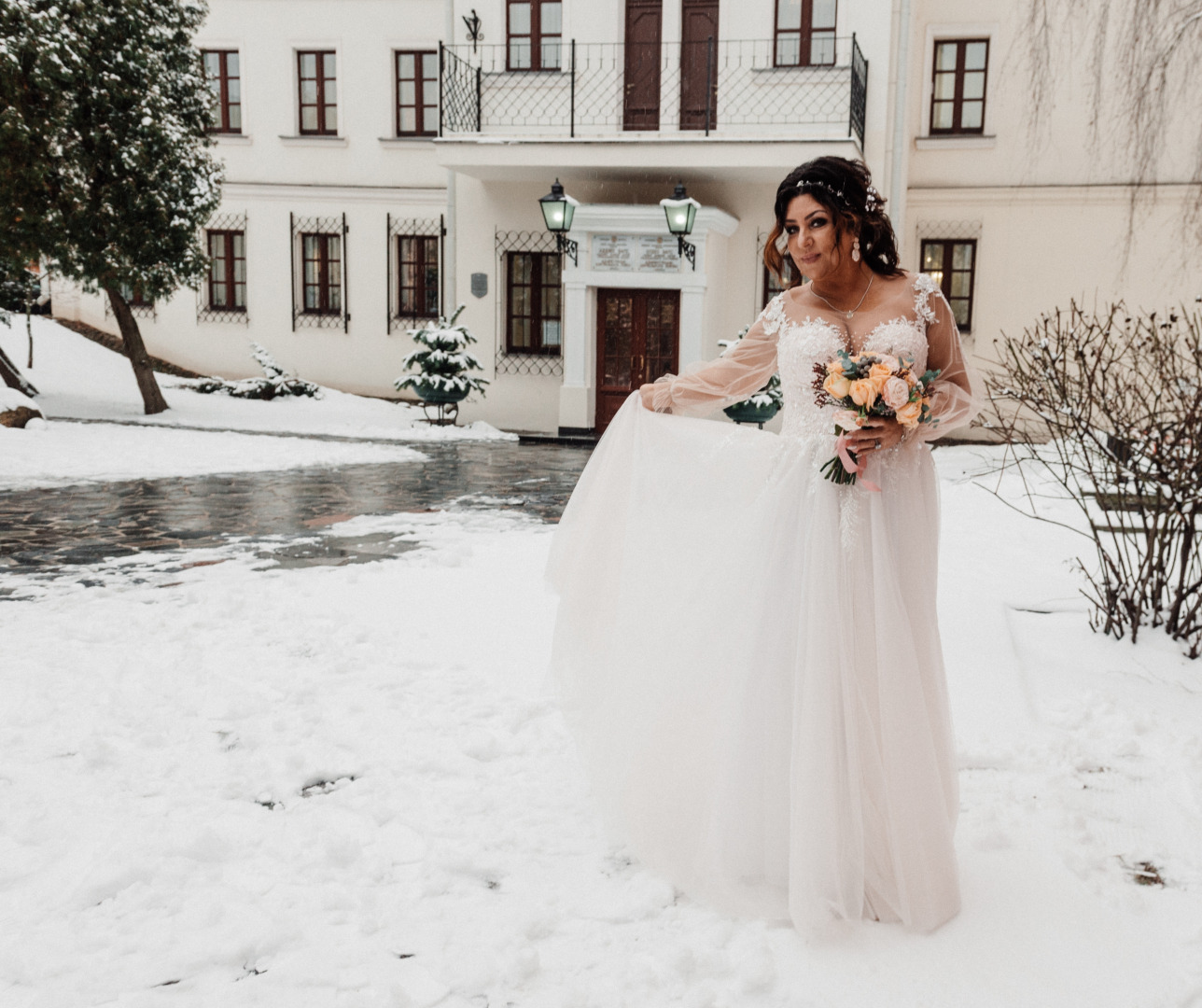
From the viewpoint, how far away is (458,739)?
3572 mm

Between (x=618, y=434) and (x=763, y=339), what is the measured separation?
55 cm

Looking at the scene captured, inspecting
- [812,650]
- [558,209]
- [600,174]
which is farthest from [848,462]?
[600,174]

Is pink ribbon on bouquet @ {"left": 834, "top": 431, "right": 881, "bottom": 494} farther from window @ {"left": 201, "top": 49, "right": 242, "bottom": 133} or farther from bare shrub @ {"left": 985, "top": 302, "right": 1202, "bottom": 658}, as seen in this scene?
window @ {"left": 201, "top": 49, "right": 242, "bottom": 133}

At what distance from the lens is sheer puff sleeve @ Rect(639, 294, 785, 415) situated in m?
2.86

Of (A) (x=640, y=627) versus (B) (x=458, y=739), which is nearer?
(A) (x=640, y=627)

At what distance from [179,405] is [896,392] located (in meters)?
15.9

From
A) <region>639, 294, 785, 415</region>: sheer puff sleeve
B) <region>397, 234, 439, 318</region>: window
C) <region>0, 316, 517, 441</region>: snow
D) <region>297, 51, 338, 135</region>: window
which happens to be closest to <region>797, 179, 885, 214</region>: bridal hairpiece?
<region>639, 294, 785, 415</region>: sheer puff sleeve

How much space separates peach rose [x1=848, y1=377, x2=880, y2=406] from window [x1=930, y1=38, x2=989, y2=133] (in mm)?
15702

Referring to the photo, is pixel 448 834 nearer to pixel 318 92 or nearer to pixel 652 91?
pixel 652 91

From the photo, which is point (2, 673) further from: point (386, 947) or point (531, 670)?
point (386, 947)

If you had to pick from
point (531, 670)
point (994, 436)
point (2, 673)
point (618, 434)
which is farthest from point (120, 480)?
point (994, 436)

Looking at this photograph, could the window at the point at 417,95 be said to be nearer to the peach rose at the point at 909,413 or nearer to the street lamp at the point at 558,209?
the street lamp at the point at 558,209

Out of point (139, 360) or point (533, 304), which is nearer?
point (139, 360)

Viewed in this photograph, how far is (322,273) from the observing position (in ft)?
60.7
